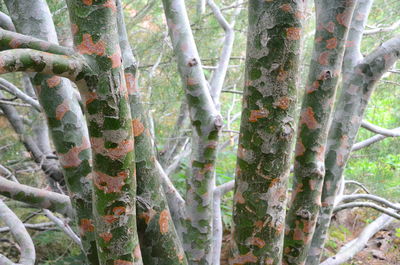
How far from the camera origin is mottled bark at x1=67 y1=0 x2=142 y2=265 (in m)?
0.65

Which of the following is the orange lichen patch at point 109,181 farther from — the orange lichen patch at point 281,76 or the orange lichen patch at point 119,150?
the orange lichen patch at point 281,76

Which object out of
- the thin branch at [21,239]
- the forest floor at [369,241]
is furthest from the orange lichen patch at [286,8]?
the forest floor at [369,241]

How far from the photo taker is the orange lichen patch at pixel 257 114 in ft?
2.62

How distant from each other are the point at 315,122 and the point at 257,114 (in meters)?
0.35

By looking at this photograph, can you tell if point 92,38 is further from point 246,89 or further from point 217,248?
point 217,248

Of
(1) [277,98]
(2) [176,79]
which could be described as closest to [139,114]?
(1) [277,98]

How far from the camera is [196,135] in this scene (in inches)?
62.2

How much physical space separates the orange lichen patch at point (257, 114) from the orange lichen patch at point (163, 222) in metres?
0.35

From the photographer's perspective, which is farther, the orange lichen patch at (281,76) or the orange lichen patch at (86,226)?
the orange lichen patch at (86,226)

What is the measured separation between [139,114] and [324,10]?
64cm

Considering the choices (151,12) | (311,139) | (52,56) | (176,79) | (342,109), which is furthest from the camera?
(151,12)

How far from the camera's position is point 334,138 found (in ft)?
4.42

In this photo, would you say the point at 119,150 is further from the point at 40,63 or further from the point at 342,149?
the point at 342,149

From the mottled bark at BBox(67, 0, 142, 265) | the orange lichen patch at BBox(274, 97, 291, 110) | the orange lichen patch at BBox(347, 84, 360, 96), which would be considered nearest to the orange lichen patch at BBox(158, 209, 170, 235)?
the mottled bark at BBox(67, 0, 142, 265)
